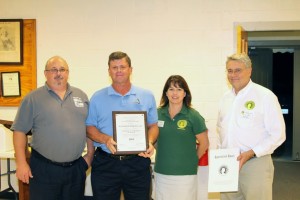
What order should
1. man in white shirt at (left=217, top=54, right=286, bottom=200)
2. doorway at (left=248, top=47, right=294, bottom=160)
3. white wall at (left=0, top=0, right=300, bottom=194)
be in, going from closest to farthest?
man in white shirt at (left=217, top=54, right=286, bottom=200)
white wall at (left=0, top=0, right=300, bottom=194)
doorway at (left=248, top=47, right=294, bottom=160)

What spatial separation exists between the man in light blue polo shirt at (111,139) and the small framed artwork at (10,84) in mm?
1734

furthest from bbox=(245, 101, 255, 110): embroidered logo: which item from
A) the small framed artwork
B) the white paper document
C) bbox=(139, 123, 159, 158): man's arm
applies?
the small framed artwork

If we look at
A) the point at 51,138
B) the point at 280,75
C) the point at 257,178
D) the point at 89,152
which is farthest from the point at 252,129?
the point at 280,75

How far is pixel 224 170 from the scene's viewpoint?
8.03 feet

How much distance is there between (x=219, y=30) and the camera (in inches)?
146

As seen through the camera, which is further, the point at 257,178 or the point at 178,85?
the point at 178,85

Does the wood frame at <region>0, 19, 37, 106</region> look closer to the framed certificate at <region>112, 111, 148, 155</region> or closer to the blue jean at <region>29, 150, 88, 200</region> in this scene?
the blue jean at <region>29, 150, 88, 200</region>

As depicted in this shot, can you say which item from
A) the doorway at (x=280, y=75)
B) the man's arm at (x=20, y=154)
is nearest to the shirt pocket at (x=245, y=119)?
the man's arm at (x=20, y=154)

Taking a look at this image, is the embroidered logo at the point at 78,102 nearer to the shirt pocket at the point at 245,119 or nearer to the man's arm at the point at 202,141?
the man's arm at the point at 202,141

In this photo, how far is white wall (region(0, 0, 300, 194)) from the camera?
3.69 meters

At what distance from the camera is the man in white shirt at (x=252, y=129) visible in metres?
2.40

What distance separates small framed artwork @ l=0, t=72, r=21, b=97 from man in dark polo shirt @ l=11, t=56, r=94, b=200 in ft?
5.03

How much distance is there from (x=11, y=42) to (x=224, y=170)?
2.89 metres

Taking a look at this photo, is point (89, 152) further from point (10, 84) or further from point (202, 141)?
point (10, 84)
